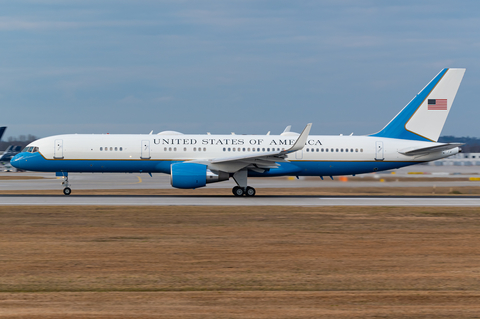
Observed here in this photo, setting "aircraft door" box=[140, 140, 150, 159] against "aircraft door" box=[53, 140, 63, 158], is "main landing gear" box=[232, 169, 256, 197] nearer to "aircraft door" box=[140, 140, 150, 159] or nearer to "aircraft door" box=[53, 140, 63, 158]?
"aircraft door" box=[140, 140, 150, 159]

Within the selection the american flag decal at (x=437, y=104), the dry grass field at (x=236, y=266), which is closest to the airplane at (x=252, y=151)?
the american flag decal at (x=437, y=104)

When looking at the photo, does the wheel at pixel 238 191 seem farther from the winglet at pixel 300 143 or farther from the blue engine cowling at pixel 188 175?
the winglet at pixel 300 143

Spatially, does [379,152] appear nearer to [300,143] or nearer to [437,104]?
[437,104]

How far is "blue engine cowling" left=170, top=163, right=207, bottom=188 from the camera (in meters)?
30.0

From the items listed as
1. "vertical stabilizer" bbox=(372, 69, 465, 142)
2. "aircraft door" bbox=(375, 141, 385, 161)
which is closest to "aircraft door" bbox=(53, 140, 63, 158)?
"aircraft door" bbox=(375, 141, 385, 161)

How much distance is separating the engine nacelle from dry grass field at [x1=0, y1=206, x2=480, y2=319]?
844 cm

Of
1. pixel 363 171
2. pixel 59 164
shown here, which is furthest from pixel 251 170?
pixel 59 164

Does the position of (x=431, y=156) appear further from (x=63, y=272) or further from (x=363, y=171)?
(x=63, y=272)

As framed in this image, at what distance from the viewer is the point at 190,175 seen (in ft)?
98.9

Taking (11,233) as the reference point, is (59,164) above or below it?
above

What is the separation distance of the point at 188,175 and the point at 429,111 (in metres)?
17.0

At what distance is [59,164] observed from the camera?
3209 centimetres

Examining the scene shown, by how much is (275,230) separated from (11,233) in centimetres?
872

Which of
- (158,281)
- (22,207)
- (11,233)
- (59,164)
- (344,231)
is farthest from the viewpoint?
(59,164)
